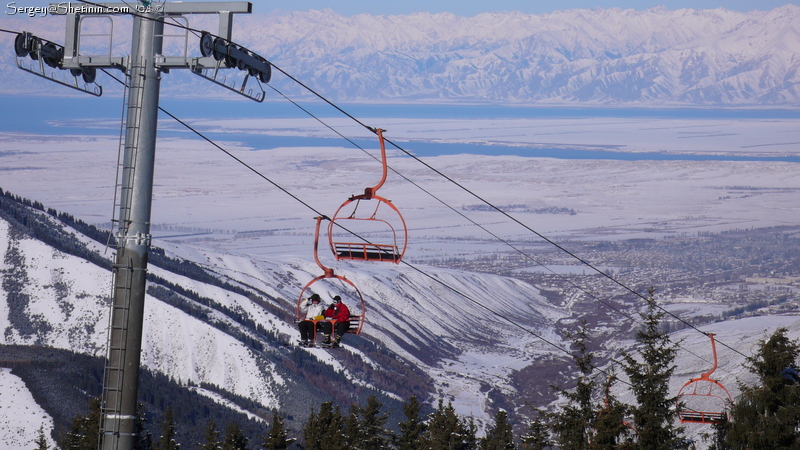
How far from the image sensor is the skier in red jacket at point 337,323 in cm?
2298

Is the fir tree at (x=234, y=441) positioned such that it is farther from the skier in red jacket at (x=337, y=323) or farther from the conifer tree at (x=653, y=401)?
the skier in red jacket at (x=337, y=323)

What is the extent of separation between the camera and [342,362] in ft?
548

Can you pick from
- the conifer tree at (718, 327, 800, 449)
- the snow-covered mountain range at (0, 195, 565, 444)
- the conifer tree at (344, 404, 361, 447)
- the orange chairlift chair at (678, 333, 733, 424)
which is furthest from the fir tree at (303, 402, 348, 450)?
the snow-covered mountain range at (0, 195, 565, 444)

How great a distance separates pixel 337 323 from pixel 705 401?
81636 mm

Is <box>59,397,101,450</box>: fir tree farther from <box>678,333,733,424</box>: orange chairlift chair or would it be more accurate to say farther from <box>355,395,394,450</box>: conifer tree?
<box>678,333,733,424</box>: orange chairlift chair

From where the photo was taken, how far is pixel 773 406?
91.7 ft

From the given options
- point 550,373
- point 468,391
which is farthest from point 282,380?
point 550,373

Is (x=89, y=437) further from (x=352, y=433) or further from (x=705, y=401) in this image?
(x=705, y=401)

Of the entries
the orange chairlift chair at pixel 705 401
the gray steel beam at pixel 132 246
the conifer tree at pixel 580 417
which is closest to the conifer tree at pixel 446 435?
the conifer tree at pixel 580 417

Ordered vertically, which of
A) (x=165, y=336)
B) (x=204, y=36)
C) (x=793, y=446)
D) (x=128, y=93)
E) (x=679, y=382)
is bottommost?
(x=793, y=446)

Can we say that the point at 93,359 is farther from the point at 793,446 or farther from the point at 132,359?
the point at 132,359

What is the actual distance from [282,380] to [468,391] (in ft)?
100

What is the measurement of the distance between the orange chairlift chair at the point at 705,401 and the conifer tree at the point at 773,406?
26.2 inches

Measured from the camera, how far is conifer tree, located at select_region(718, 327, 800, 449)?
87.8 feet
